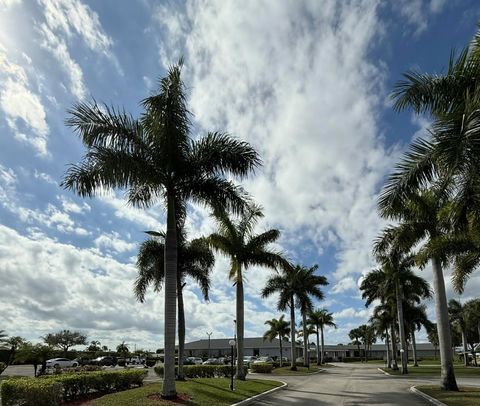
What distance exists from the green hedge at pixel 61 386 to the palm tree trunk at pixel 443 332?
14.1 metres

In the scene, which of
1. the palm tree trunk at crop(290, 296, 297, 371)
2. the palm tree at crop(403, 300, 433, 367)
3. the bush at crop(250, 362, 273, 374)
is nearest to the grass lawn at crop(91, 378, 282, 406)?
the bush at crop(250, 362, 273, 374)

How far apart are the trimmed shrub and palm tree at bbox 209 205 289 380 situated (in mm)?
14688

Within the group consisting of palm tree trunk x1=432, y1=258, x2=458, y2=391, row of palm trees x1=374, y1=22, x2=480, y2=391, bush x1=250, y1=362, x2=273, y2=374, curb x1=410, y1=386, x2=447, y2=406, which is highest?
row of palm trees x1=374, y1=22, x2=480, y2=391

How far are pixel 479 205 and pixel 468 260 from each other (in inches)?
350

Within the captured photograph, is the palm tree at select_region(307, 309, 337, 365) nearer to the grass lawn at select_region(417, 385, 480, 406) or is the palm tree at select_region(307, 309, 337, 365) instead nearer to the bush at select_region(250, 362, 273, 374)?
the bush at select_region(250, 362, 273, 374)

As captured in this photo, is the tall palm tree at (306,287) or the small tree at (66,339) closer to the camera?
the tall palm tree at (306,287)

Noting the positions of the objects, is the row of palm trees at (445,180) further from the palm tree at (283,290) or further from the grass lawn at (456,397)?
the palm tree at (283,290)

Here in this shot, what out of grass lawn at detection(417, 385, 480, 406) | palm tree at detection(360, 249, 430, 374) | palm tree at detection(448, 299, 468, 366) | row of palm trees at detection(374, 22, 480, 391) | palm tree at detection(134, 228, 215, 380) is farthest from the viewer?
palm tree at detection(448, 299, 468, 366)

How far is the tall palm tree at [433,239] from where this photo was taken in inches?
810

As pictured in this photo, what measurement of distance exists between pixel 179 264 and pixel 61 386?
42.9ft

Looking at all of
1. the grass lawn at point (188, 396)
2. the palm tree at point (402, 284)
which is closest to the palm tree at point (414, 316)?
the palm tree at point (402, 284)

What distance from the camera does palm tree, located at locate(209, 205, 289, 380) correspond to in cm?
2716

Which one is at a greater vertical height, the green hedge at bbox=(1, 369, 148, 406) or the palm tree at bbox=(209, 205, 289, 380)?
the palm tree at bbox=(209, 205, 289, 380)

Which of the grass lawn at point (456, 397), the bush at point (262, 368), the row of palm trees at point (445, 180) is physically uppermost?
the row of palm trees at point (445, 180)
